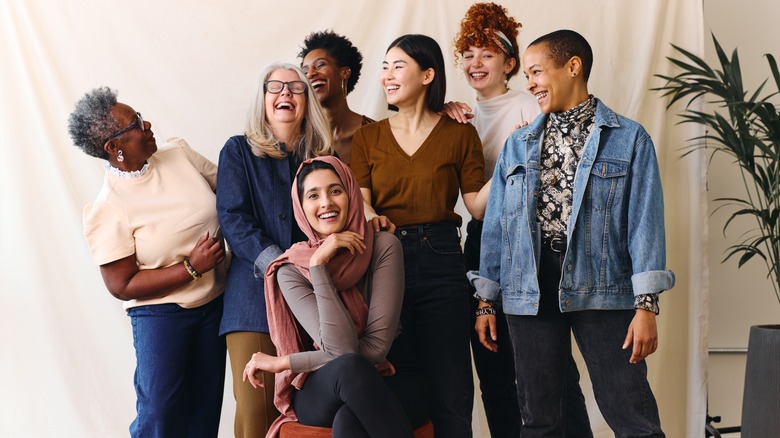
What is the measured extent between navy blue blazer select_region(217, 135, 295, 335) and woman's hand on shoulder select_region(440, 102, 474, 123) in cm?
61

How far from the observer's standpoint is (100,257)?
8.87ft

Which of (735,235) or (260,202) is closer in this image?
(260,202)

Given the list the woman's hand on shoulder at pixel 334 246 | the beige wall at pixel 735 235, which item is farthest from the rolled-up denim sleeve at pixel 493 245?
the beige wall at pixel 735 235

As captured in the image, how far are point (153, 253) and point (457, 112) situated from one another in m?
1.17

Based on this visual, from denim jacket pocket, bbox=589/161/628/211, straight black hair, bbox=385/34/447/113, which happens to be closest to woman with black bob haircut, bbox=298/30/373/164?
straight black hair, bbox=385/34/447/113

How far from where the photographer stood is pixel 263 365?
2367 mm

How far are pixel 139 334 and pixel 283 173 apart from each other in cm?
74

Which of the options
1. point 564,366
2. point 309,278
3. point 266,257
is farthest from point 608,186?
point 266,257

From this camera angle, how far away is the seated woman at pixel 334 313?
88.1 inches

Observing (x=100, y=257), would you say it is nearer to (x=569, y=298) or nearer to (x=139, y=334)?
(x=139, y=334)

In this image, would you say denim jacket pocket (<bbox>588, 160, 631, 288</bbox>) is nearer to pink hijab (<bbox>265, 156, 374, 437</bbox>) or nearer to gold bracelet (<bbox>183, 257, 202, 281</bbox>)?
pink hijab (<bbox>265, 156, 374, 437</bbox>)

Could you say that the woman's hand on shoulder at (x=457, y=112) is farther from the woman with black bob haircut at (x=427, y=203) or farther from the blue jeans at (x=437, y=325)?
the blue jeans at (x=437, y=325)

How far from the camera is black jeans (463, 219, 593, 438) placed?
9.49ft

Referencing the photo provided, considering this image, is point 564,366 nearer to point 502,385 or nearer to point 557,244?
point 557,244
